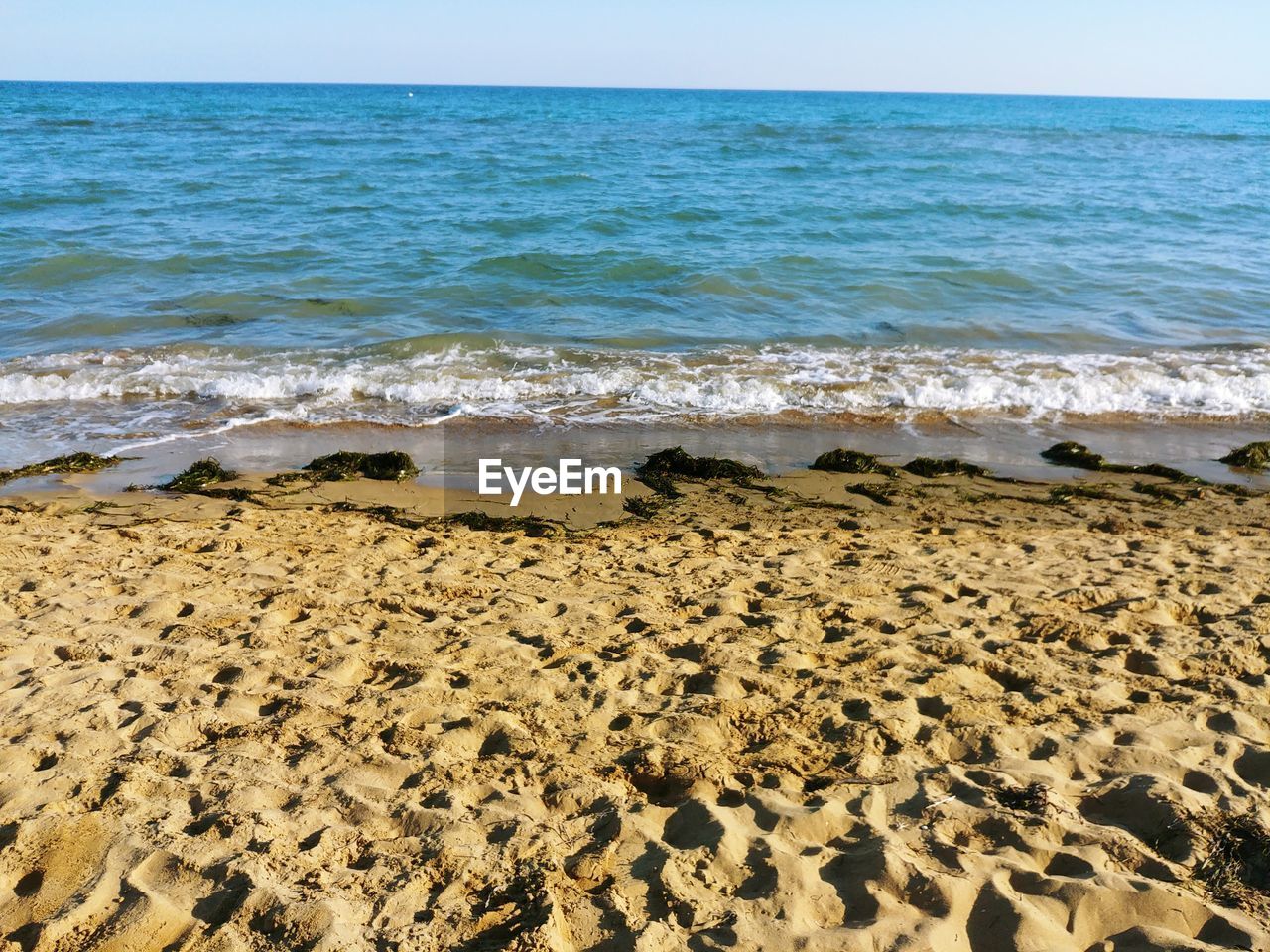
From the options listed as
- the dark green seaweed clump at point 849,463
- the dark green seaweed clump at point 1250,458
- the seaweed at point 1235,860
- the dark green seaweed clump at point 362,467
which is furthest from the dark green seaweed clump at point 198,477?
the dark green seaweed clump at point 1250,458

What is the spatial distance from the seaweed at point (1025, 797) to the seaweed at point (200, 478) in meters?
5.57

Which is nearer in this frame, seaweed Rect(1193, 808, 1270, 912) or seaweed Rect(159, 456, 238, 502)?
seaweed Rect(1193, 808, 1270, 912)

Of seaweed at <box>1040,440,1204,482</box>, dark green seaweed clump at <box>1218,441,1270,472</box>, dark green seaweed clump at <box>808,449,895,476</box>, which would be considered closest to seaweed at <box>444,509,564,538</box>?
dark green seaweed clump at <box>808,449,895,476</box>

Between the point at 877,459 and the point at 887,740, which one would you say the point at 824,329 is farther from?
the point at 887,740

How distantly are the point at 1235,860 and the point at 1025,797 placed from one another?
2.09ft

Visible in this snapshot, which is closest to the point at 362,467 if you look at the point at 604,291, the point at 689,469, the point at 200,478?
the point at 200,478

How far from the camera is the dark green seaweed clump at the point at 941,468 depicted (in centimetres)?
740

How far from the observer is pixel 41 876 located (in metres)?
2.95

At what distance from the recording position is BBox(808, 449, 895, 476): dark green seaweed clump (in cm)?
746

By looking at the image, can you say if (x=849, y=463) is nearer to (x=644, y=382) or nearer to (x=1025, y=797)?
(x=644, y=382)

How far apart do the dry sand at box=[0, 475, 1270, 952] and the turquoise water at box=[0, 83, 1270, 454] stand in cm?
363

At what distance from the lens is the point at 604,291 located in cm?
1323

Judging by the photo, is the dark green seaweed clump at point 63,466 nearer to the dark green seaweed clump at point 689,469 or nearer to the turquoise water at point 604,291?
the turquoise water at point 604,291

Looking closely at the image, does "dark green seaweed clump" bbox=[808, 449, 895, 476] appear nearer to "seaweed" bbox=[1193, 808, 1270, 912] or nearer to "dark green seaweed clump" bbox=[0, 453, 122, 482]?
"seaweed" bbox=[1193, 808, 1270, 912]
